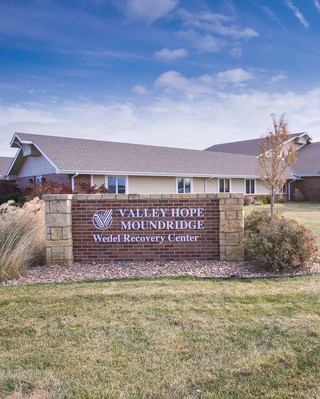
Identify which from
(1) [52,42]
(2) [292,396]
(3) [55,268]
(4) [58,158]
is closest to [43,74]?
(1) [52,42]

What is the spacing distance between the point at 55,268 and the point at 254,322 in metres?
4.41

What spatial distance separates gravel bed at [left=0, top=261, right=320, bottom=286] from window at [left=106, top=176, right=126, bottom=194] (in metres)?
15.0

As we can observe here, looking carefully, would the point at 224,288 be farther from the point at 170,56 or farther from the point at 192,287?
the point at 170,56

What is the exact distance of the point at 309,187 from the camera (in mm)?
33406

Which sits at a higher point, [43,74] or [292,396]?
[43,74]

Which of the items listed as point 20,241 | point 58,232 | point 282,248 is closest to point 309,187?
point 282,248

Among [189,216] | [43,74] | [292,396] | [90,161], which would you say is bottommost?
[292,396]

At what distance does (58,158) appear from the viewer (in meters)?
20.0

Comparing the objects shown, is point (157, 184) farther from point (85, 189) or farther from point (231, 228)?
point (231, 228)

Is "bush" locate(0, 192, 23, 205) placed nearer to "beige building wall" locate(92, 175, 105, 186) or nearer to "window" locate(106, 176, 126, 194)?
"beige building wall" locate(92, 175, 105, 186)

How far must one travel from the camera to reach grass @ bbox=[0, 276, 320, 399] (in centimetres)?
283

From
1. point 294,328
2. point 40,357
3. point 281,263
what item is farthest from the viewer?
point 281,263

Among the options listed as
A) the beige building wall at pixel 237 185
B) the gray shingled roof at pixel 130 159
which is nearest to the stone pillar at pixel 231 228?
the gray shingled roof at pixel 130 159

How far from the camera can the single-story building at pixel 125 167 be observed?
20.6 meters
